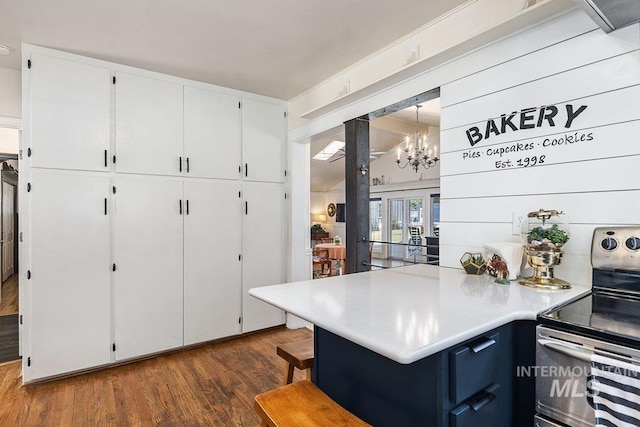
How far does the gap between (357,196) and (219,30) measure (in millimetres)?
1548

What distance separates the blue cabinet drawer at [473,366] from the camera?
101cm

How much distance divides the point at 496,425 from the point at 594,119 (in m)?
1.36

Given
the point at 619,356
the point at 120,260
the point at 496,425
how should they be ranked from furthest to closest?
the point at 120,260 → the point at 496,425 → the point at 619,356

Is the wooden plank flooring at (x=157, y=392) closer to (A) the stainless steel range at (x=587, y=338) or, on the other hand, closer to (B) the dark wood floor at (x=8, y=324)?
(B) the dark wood floor at (x=8, y=324)

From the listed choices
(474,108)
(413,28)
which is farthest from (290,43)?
(474,108)

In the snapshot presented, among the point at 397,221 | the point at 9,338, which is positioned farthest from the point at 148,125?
the point at 397,221

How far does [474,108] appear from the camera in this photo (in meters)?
1.98

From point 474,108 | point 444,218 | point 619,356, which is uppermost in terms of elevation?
point 474,108

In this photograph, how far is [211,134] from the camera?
10.8ft

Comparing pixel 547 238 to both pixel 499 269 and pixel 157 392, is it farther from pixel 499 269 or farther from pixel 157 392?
pixel 157 392

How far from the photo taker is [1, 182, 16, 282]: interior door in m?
6.05

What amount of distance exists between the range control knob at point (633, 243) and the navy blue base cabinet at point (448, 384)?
0.53 meters

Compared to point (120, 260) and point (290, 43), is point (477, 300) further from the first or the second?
point (120, 260)

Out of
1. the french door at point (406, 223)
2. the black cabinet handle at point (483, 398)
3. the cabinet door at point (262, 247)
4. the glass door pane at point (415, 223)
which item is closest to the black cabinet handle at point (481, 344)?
the black cabinet handle at point (483, 398)
